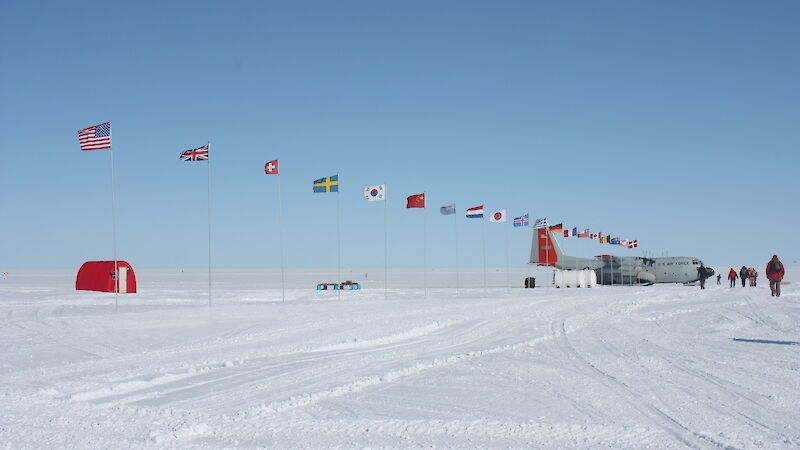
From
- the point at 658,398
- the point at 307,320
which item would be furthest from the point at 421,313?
the point at 658,398

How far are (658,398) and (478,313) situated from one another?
649 inches

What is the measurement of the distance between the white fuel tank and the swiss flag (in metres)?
32.9

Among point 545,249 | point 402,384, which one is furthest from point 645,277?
point 402,384

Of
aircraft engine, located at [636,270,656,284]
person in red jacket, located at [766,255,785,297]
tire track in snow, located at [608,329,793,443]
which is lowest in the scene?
aircraft engine, located at [636,270,656,284]

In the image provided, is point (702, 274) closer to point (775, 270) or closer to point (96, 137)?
point (775, 270)

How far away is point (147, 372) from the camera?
40.7 feet

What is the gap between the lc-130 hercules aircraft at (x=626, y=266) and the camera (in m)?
60.5

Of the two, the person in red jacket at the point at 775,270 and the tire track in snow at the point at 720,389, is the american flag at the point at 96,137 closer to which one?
the tire track in snow at the point at 720,389

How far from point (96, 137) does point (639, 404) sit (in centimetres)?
2541

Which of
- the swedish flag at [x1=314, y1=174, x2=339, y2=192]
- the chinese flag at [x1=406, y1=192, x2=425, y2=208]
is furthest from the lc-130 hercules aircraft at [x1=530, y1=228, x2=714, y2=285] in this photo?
the swedish flag at [x1=314, y1=174, x2=339, y2=192]

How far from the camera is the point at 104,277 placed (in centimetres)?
4703

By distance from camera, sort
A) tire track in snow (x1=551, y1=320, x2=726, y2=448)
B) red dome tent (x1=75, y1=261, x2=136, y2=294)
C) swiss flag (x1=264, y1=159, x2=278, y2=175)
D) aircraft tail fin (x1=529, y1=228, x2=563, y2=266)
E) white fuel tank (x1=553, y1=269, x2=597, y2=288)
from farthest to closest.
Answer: aircraft tail fin (x1=529, y1=228, x2=563, y2=266)
white fuel tank (x1=553, y1=269, x2=597, y2=288)
red dome tent (x1=75, y1=261, x2=136, y2=294)
swiss flag (x1=264, y1=159, x2=278, y2=175)
tire track in snow (x1=551, y1=320, x2=726, y2=448)

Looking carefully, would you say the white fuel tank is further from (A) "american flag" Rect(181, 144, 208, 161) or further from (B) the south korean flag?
(A) "american flag" Rect(181, 144, 208, 161)

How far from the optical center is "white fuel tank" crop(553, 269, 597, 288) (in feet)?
198
